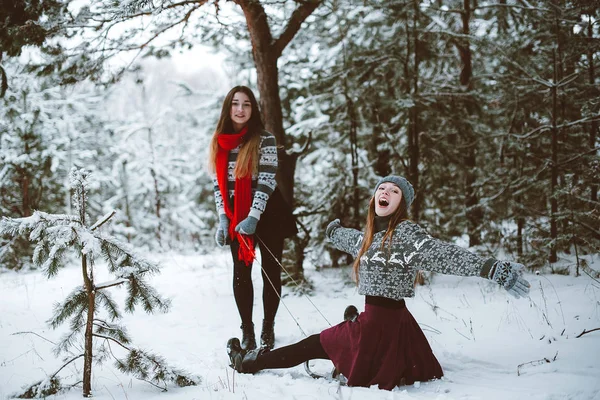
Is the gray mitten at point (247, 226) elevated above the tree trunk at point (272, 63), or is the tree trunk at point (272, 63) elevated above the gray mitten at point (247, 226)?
the tree trunk at point (272, 63)

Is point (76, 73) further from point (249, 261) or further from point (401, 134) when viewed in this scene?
point (401, 134)

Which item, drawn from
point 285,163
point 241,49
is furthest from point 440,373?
point 241,49

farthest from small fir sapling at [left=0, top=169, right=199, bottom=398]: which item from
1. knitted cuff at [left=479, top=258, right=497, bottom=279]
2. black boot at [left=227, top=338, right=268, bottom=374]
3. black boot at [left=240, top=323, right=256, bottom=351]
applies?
knitted cuff at [left=479, top=258, right=497, bottom=279]

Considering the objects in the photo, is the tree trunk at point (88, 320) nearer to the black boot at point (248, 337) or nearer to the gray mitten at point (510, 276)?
the black boot at point (248, 337)

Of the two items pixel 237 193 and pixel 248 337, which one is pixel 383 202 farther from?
pixel 248 337

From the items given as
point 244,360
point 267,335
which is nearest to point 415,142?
point 267,335

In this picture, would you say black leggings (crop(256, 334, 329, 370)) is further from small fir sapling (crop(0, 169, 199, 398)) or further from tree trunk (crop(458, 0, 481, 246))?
tree trunk (crop(458, 0, 481, 246))

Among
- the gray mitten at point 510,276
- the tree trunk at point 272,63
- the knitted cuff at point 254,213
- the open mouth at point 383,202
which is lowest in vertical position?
the gray mitten at point 510,276

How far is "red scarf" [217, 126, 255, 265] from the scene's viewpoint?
3.64m

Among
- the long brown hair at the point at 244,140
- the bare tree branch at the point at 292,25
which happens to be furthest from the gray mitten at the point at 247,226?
the bare tree branch at the point at 292,25

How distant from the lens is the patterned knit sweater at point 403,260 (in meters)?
2.71

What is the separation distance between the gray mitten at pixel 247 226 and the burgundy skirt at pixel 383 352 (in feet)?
3.83

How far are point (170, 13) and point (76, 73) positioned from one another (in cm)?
153

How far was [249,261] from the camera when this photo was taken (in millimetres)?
3674
